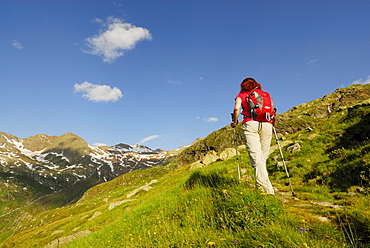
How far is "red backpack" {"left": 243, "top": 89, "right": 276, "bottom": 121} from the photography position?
670 centimetres

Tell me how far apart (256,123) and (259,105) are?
65cm

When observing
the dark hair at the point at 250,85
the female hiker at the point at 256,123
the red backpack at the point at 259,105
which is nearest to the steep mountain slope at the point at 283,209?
the female hiker at the point at 256,123

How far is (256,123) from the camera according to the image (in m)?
6.66

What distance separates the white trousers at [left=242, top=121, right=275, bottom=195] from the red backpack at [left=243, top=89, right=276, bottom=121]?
25 centimetres

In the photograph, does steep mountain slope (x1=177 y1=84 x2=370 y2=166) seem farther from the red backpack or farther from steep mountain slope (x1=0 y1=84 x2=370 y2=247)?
the red backpack

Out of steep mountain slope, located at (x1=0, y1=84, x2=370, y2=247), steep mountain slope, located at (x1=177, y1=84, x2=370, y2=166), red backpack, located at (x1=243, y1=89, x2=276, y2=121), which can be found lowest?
steep mountain slope, located at (x1=0, y1=84, x2=370, y2=247)

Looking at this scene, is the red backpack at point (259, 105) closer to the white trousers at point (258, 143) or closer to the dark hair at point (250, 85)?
the white trousers at point (258, 143)

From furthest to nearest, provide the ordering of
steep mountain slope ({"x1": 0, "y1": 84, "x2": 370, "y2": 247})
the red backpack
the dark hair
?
1. the dark hair
2. the red backpack
3. steep mountain slope ({"x1": 0, "y1": 84, "x2": 370, "y2": 247})

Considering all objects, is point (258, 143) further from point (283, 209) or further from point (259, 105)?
point (283, 209)

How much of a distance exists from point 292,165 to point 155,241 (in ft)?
35.3

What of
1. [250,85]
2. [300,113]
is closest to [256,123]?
[250,85]

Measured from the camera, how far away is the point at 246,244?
343 centimetres

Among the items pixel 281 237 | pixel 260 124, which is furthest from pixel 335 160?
pixel 281 237

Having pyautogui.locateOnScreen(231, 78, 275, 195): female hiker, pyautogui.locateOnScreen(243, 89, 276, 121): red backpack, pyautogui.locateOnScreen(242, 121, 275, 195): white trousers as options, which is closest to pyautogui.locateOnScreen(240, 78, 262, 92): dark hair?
pyautogui.locateOnScreen(231, 78, 275, 195): female hiker
